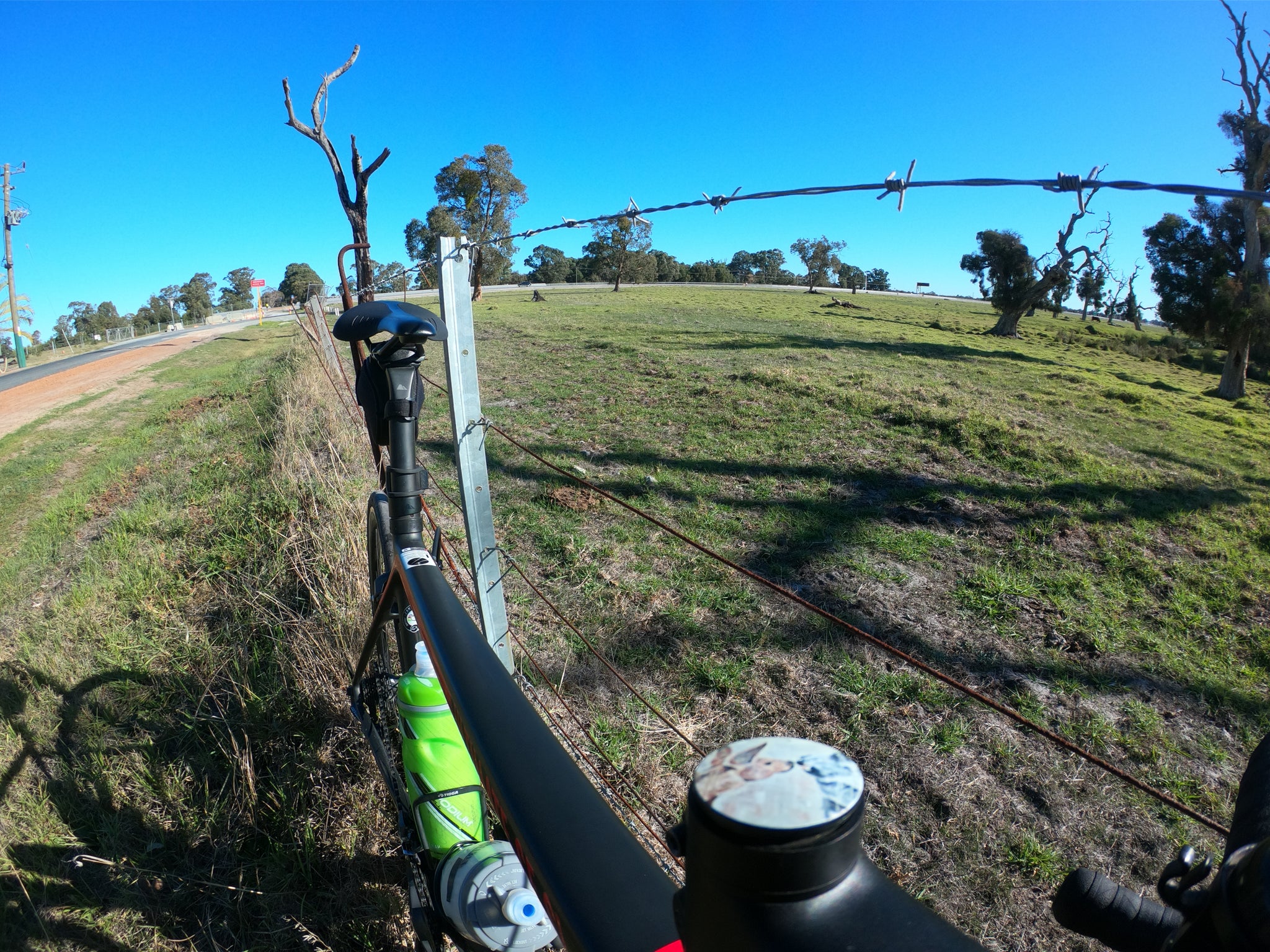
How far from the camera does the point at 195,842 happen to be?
8.00ft

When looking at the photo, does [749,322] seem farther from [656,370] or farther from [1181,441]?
[1181,441]

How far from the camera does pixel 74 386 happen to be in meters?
16.5

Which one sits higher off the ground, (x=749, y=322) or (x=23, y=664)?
(x=749, y=322)

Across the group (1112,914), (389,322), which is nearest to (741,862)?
(1112,914)

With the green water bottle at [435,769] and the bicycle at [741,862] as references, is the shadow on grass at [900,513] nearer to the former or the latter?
the green water bottle at [435,769]

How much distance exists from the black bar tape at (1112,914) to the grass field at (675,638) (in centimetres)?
210

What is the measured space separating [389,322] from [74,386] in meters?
19.6

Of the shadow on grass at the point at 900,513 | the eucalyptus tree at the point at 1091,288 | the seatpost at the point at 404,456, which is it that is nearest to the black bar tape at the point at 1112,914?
the seatpost at the point at 404,456

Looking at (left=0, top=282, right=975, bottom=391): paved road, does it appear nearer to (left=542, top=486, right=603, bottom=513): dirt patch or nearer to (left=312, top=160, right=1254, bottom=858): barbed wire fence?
(left=542, top=486, right=603, bottom=513): dirt patch

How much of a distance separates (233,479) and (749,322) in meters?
17.6

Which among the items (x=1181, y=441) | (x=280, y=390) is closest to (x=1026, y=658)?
(x=1181, y=441)

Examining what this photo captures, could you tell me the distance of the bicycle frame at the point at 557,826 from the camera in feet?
1.63

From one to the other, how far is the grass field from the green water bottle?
809 mm

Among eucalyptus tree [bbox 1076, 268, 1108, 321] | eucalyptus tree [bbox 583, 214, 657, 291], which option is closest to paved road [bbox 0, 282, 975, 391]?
eucalyptus tree [bbox 583, 214, 657, 291]
